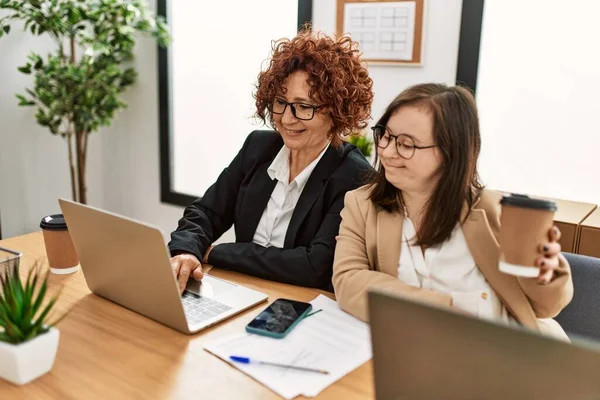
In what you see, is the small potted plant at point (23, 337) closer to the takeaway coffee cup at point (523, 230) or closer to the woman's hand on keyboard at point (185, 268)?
the woman's hand on keyboard at point (185, 268)

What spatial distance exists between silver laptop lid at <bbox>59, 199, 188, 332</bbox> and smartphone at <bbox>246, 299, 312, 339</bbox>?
16 cm

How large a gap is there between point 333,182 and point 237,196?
366 millimetres

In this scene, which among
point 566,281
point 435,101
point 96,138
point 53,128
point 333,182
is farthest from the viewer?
point 96,138

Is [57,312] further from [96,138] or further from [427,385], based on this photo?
[96,138]

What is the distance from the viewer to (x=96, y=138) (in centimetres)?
408

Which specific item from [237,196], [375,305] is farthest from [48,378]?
[237,196]

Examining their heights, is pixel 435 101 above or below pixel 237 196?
above

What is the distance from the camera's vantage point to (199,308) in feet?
4.40

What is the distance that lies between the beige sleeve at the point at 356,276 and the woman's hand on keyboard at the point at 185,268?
1.19 ft

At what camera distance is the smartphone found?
1224 mm

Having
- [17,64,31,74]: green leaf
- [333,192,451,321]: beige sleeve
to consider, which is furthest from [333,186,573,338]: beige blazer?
[17,64,31,74]: green leaf

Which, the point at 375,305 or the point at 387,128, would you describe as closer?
the point at 375,305

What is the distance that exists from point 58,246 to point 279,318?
25.1 inches

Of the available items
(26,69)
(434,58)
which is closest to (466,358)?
(434,58)
